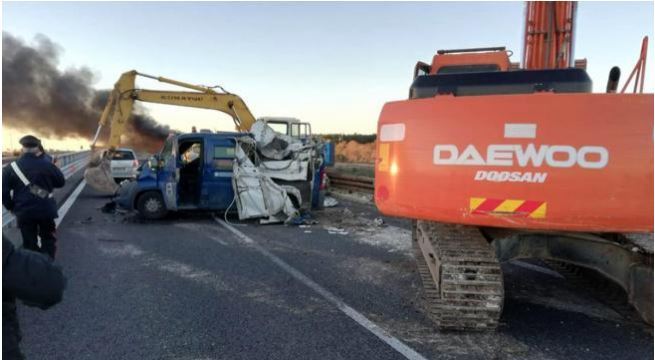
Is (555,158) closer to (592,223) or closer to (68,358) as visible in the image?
(592,223)

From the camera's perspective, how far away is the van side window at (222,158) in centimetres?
1057

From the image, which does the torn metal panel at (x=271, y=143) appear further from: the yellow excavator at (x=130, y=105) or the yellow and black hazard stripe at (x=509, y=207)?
the yellow and black hazard stripe at (x=509, y=207)

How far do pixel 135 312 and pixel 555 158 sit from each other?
14.0 feet

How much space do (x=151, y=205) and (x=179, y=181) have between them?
32.3 inches

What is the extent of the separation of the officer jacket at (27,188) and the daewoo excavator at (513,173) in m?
4.33

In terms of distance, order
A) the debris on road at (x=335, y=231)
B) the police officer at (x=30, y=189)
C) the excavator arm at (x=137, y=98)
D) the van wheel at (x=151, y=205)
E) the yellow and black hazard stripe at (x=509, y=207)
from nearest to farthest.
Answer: the yellow and black hazard stripe at (x=509, y=207) < the police officer at (x=30, y=189) < the debris on road at (x=335, y=231) < the van wheel at (x=151, y=205) < the excavator arm at (x=137, y=98)

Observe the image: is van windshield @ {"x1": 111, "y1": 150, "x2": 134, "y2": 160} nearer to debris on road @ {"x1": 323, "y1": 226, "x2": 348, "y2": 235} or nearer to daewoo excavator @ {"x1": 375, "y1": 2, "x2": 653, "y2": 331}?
debris on road @ {"x1": 323, "y1": 226, "x2": 348, "y2": 235}

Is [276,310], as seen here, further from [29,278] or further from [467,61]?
[467,61]

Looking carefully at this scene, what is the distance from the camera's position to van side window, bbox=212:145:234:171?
10570mm

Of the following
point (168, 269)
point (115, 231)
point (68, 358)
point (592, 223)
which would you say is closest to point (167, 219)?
point (115, 231)

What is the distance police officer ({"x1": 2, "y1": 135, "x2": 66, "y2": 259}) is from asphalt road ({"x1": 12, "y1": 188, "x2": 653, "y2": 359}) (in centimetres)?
79

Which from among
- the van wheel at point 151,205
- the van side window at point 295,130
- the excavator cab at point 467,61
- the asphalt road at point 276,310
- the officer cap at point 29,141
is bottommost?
the asphalt road at point 276,310

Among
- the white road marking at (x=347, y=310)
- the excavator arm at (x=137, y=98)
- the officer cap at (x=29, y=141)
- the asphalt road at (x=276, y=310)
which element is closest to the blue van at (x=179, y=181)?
the asphalt road at (x=276, y=310)

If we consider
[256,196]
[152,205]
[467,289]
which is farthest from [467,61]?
[152,205]
